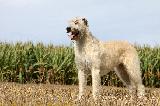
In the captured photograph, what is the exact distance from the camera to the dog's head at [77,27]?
41.1ft

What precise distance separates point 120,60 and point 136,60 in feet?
1.71

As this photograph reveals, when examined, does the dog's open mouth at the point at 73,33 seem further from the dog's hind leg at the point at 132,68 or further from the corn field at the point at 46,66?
the corn field at the point at 46,66

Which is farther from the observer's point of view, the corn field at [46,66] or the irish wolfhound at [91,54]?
the corn field at [46,66]

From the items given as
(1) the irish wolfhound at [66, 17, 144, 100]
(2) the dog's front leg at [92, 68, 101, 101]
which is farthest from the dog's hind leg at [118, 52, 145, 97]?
(2) the dog's front leg at [92, 68, 101, 101]

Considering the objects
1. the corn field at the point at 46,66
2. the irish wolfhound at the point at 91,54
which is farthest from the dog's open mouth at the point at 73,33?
the corn field at the point at 46,66

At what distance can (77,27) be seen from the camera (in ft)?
41.5

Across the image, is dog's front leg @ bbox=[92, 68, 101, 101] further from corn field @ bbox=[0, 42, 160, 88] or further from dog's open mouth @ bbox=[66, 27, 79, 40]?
corn field @ bbox=[0, 42, 160, 88]

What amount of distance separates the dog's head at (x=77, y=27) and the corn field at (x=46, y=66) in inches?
217

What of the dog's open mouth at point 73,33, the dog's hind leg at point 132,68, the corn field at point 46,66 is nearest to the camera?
the dog's open mouth at point 73,33

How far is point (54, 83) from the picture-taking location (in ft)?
61.3

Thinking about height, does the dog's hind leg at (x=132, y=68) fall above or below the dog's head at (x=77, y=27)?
below

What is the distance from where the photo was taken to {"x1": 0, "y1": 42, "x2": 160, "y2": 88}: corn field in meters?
18.9

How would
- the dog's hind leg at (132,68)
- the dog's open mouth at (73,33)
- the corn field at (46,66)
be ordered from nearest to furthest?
1. the dog's open mouth at (73,33)
2. the dog's hind leg at (132,68)
3. the corn field at (46,66)

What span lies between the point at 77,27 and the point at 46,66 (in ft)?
22.2
